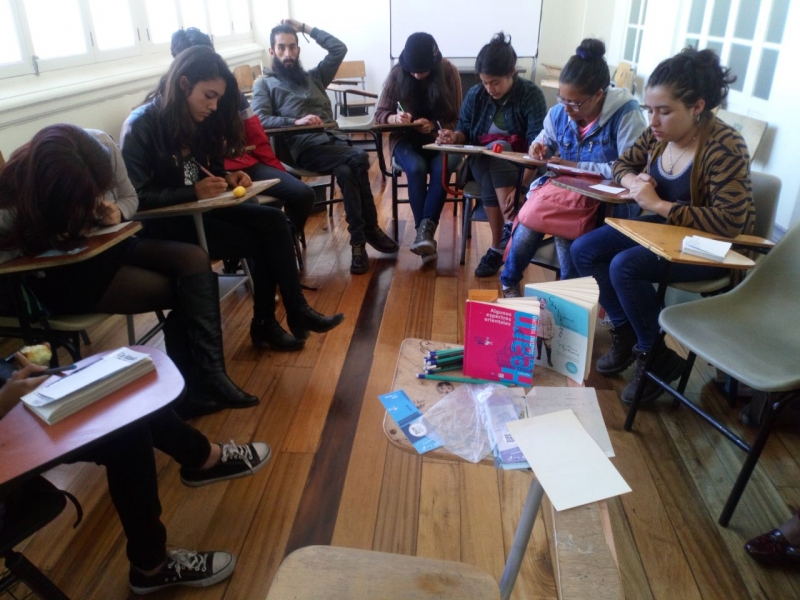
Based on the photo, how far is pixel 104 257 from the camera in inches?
68.2

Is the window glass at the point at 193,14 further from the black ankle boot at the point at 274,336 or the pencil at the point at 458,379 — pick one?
the pencil at the point at 458,379

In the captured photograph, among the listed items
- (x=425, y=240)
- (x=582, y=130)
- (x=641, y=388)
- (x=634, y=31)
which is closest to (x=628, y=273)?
(x=641, y=388)

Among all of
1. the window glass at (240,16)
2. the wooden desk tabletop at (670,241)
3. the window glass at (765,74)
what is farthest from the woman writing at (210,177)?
the window glass at (240,16)

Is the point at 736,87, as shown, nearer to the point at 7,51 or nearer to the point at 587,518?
the point at 587,518

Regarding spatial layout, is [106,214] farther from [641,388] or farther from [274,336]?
[641,388]

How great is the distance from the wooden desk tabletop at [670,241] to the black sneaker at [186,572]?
147 cm

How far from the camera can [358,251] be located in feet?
10.3

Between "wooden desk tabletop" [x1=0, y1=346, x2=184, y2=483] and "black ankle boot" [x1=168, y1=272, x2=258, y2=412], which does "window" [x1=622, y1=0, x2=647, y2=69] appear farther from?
"wooden desk tabletop" [x1=0, y1=346, x2=184, y2=483]

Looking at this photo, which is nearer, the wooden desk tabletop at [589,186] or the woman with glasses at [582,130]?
the wooden desk tabletop at [589,186]

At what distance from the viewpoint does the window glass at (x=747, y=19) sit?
285 cm

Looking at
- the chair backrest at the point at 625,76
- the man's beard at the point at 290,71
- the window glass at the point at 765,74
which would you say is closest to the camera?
the window glass at the point at 765,74

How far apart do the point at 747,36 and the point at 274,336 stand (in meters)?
2.96

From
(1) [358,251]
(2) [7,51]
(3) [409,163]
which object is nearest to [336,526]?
(1) [358,251]

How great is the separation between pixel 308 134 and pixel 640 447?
2471mm
